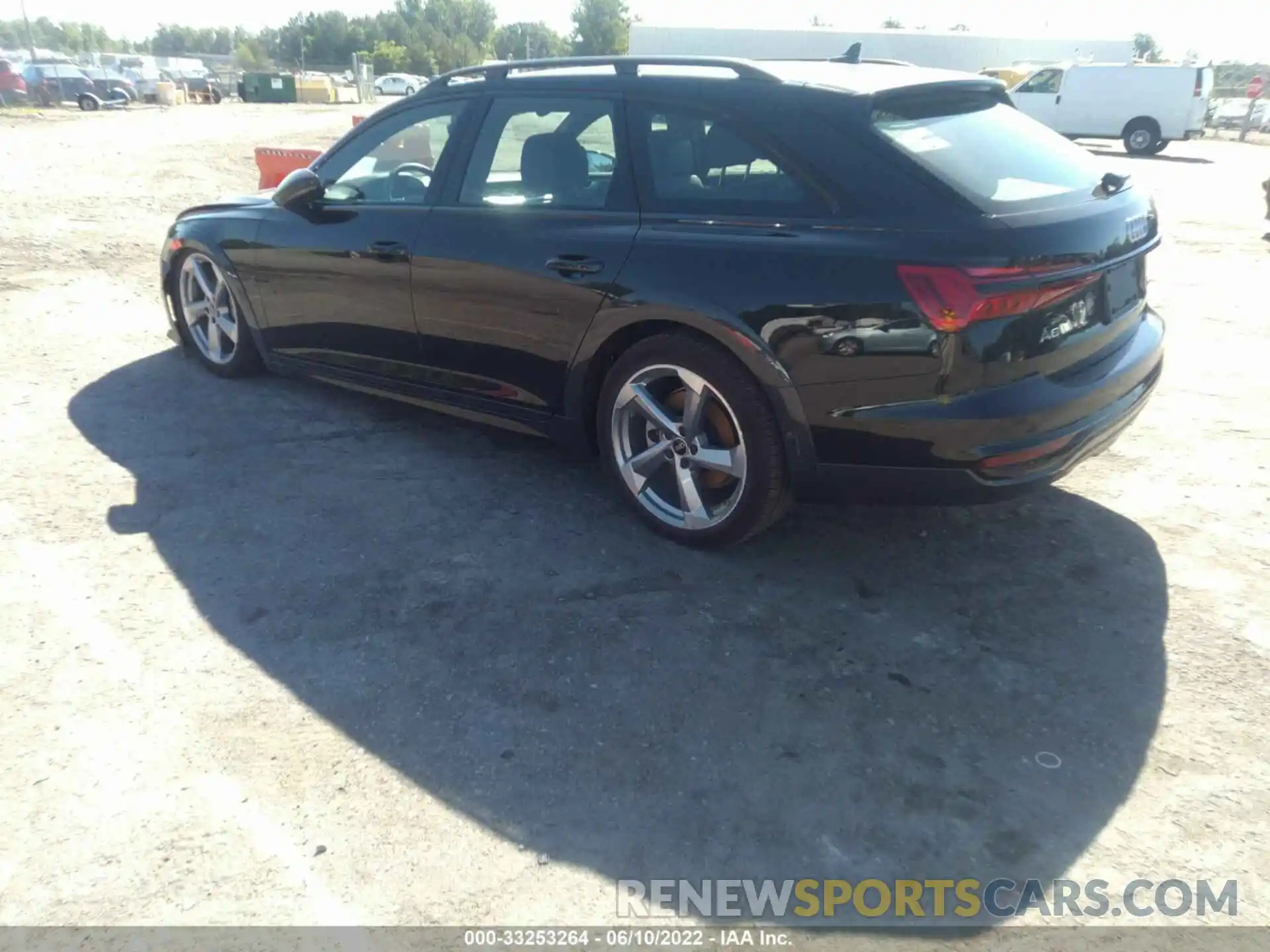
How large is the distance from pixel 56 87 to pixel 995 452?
4294 cm

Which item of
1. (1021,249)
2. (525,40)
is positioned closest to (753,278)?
(1021,249)

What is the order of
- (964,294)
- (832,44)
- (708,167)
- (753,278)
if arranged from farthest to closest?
(832,44) < (708,167) < (753,278) < (964,294)

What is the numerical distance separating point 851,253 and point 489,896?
7.10 ft

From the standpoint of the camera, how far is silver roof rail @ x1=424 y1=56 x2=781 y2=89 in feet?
12.2

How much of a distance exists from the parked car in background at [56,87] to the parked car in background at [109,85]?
26.7 inches

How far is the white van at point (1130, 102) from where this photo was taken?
77.7ft

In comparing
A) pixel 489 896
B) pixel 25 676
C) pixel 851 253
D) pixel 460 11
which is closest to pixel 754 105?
pixel 851 253

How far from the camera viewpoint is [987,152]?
351 centimetres

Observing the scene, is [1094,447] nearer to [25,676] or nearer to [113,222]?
[25,676]

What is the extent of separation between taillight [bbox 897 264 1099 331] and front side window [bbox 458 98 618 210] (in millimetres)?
1356

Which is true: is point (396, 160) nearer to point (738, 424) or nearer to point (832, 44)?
point (738, 424)

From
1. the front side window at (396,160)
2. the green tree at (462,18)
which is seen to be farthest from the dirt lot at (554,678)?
the green tree at (462,18)

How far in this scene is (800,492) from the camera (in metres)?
3.56

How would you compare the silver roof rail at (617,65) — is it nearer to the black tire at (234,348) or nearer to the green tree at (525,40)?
the black tire at (234,348)
